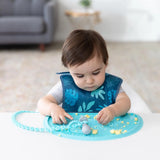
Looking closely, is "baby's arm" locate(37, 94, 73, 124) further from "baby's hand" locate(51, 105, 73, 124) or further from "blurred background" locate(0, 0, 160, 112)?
"blurred background" locate(0, 0, 160, 112)

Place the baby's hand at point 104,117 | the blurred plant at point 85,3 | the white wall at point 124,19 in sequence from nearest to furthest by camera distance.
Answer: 1. the baby's hand at point 104,117
2. the blurred plant at point 85,3
3. the white wall at point 124,19

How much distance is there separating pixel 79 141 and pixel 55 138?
0.07 metres

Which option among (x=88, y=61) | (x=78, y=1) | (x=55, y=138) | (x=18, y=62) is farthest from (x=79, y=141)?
(x=78, y=1)

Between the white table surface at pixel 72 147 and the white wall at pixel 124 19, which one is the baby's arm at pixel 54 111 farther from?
the white wall at pixel 124 19

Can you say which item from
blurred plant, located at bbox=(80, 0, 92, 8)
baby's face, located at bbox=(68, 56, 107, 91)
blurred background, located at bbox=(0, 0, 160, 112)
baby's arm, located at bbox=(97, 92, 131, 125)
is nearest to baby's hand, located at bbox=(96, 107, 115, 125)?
baby's arm, located at bbox=(97, 92, 131, 125)

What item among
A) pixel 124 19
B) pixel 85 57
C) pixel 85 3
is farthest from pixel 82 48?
pixel 124 19

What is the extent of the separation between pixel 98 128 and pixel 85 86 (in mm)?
172

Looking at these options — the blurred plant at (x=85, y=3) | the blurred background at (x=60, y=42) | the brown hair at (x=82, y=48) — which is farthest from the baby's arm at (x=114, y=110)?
the blurred plant at (x=85, y=3)

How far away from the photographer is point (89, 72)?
0.87m

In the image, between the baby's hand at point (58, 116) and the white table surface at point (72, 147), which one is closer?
the white table surface at point (72, 147)

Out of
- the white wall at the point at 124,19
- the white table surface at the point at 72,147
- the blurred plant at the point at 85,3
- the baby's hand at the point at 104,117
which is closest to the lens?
the white table surface at the point at 72,147

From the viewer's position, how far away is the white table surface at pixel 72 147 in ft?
2.20

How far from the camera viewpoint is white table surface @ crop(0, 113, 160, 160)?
669 mm

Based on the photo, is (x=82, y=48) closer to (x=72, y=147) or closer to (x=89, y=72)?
(x=89, y=72)
